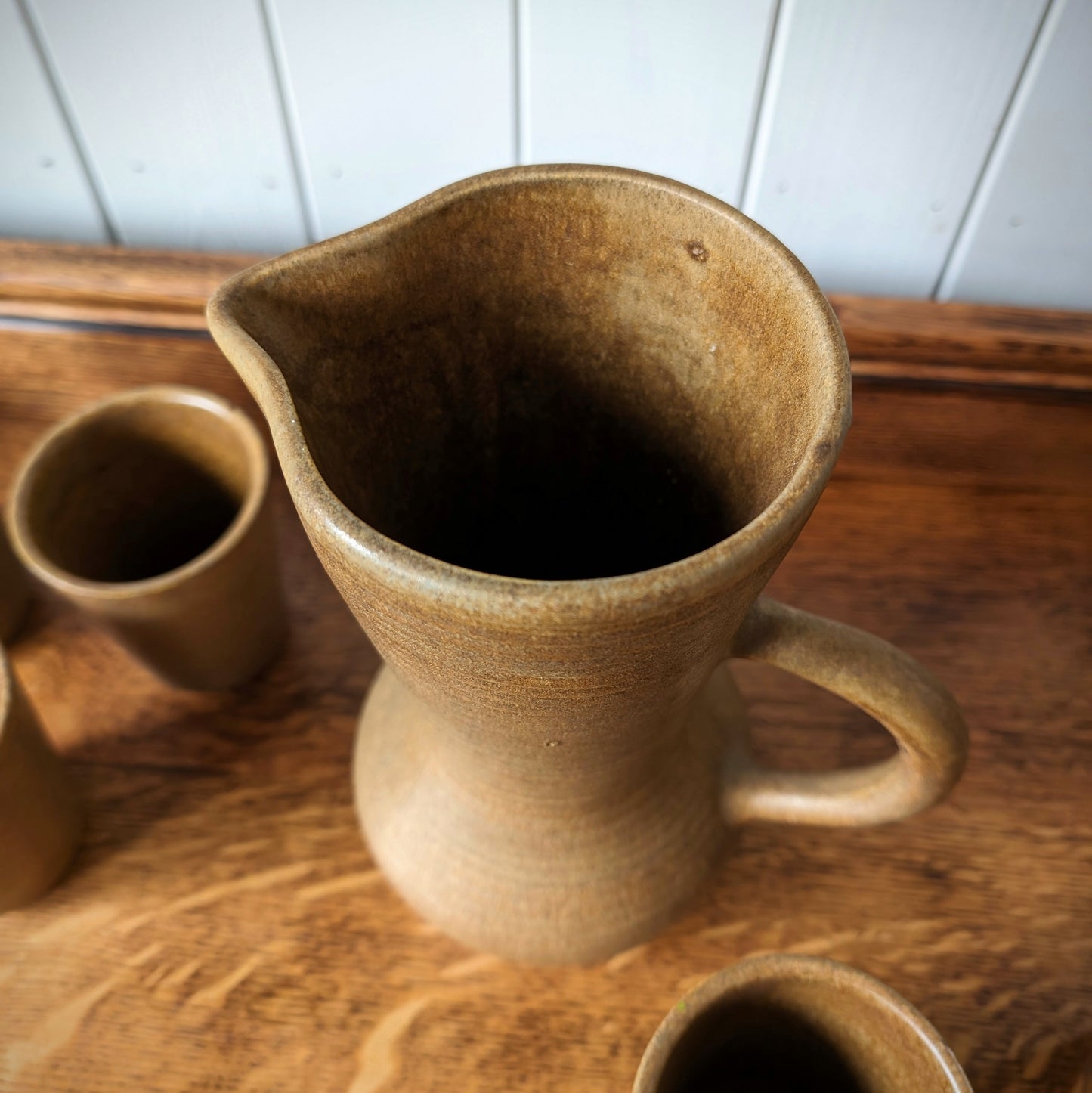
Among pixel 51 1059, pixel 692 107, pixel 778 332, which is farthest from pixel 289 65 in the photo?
pixel 51 1059

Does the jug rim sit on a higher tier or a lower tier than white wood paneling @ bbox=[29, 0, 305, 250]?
Result: higher

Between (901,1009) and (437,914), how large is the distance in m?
0.20

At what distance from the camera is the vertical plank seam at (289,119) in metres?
0.50

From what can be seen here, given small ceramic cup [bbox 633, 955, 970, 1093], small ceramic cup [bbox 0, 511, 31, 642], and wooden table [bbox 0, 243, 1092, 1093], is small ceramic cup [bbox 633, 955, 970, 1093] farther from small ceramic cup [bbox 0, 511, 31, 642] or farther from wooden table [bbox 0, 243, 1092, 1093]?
small ceramic cup [bbox 0, 511, 31, 642]

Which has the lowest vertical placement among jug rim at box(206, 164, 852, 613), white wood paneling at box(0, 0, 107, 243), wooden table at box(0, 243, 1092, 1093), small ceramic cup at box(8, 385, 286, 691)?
wooden table at box(0, 243, 1092, 1093)

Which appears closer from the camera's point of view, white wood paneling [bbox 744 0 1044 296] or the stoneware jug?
the stoneware jug

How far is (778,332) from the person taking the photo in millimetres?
316

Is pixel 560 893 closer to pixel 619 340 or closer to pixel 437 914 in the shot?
pixel 437 914

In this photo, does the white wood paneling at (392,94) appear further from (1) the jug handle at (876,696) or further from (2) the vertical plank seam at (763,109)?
(1) the jug handle at (876,696)

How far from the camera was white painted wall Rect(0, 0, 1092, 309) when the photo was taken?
48 centimetres

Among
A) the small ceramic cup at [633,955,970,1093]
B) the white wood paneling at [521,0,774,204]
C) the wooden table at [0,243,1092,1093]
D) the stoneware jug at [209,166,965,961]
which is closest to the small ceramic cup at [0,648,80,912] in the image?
the wooden table at [0,243,1092,1093]

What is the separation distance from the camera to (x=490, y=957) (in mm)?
446

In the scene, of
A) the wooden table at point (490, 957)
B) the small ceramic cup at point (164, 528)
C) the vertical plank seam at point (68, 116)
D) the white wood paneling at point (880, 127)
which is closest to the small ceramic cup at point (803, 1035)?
the wooden table at point (490, 957)

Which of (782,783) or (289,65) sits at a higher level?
(289,65)
